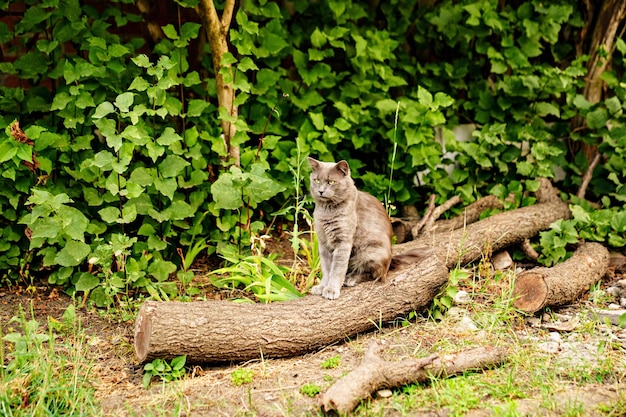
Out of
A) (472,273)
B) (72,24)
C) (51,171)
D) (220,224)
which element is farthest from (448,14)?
(51,171)

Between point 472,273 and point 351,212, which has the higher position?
point 351,212

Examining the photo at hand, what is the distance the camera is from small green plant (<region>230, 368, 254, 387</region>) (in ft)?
10.4

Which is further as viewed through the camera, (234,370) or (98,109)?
(98,109)

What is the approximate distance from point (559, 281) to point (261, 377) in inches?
80.1

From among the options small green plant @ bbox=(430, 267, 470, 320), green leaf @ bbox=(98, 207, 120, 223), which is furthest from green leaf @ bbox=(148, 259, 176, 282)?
small green plant @ bbox=(430, 267, 470, 320)

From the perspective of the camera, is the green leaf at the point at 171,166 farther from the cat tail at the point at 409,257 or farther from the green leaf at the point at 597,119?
the green leaf at the point at 597,119

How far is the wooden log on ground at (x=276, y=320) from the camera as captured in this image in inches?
128

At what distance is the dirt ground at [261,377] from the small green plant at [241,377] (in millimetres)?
25

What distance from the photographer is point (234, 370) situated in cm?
333

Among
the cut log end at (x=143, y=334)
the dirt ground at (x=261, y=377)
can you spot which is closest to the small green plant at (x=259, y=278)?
the dirt ground at (x=261, y=377)

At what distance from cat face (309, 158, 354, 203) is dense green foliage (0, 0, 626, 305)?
473 mm

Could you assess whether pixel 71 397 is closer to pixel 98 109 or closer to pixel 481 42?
pixel 98 109

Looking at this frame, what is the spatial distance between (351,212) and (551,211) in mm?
2080

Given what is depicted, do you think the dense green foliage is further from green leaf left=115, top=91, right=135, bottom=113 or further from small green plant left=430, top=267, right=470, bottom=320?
small green plant left=430, top=267, right=470, bottom=320
